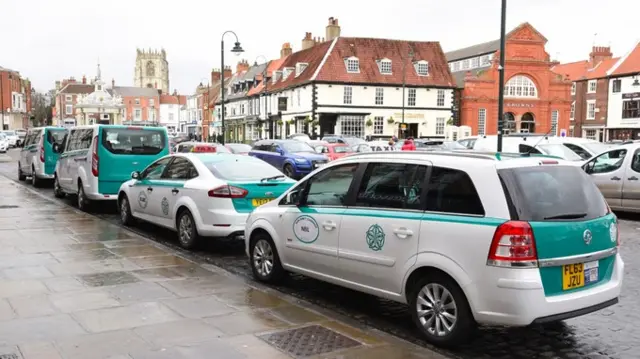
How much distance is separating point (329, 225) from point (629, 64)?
59595 mm

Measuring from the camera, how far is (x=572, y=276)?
4918 millimetres

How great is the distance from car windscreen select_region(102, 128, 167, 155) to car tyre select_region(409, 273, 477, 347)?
964 cm

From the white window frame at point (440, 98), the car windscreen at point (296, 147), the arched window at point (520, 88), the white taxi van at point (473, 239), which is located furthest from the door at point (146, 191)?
the arched window at point (520, 88)

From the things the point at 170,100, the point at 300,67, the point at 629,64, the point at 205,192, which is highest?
the point at 170,100

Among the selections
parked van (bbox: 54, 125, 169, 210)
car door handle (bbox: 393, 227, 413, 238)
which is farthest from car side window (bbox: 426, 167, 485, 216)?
parked van (bbox: 54, 125, 169, 210)

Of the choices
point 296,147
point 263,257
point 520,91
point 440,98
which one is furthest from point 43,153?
point 520,91

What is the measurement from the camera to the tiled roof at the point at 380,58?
176 ft

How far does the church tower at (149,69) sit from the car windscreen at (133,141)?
459 feet

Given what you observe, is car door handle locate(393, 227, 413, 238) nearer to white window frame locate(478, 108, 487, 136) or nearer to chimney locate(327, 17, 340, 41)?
white window frame locate(478, 108, 487, 136)

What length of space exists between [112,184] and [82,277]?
20.1 ft

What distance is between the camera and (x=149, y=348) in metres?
5.03

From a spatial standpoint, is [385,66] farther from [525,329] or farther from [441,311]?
[441,311]

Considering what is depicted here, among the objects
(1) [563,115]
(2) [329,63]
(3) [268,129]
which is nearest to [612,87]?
(1) [563,115]

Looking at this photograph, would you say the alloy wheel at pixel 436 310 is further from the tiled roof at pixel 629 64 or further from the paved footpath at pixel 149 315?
the tiled roof at pixel 629 64
